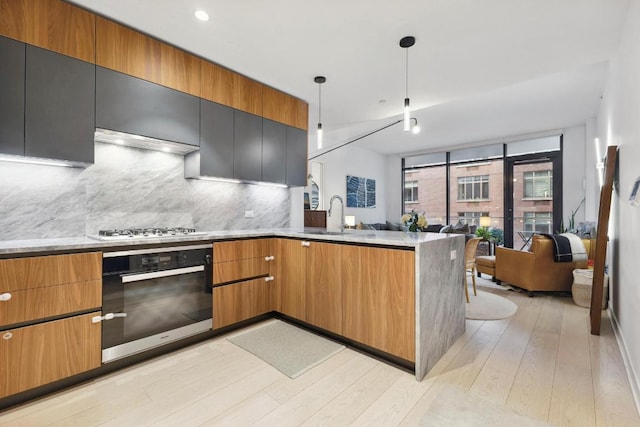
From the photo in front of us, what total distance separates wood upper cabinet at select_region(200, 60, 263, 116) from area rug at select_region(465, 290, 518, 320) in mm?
3318

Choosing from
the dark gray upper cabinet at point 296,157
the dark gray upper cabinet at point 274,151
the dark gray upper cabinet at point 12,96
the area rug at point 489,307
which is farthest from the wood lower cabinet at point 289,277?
the dark gray upper cabinet at point 12,96

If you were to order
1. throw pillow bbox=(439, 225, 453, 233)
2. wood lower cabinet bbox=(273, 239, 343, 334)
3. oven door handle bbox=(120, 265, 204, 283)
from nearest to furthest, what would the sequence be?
oven door handle bbox=(120, 265, 204, 283) → wood lower cabinet bbox=(273, 239, 343, 334) → throw pillow bbox=(439, 225, 453, 233)

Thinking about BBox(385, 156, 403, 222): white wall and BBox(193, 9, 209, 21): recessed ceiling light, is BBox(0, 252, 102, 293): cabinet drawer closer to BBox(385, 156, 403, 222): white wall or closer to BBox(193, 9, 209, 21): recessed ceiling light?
BBox(193, 9, 209, 21): recessed ceiling light

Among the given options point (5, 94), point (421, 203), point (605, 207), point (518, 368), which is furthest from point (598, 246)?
point (421, 203)

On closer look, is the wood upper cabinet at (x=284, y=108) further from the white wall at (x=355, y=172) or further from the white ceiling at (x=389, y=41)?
the white wall at (x=355, y=172)

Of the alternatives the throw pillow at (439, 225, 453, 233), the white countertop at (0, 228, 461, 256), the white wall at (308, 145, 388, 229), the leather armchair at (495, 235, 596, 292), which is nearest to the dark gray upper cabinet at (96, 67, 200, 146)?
the white countertop at (0, 228, 461, 256)

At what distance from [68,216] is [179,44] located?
1.72 m

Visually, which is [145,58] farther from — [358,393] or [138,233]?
[358,393]

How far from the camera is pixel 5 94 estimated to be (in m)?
1.85

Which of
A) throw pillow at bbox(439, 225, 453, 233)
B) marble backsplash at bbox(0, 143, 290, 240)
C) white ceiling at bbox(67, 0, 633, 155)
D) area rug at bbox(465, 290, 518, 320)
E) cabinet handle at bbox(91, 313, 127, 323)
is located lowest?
area rug at bbox(465, 290, 518, 320)

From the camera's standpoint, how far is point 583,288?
11.6 ft

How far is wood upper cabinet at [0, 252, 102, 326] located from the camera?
5.41ft

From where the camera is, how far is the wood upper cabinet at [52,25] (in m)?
1.89

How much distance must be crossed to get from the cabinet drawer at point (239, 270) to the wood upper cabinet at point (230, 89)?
1624 mm
